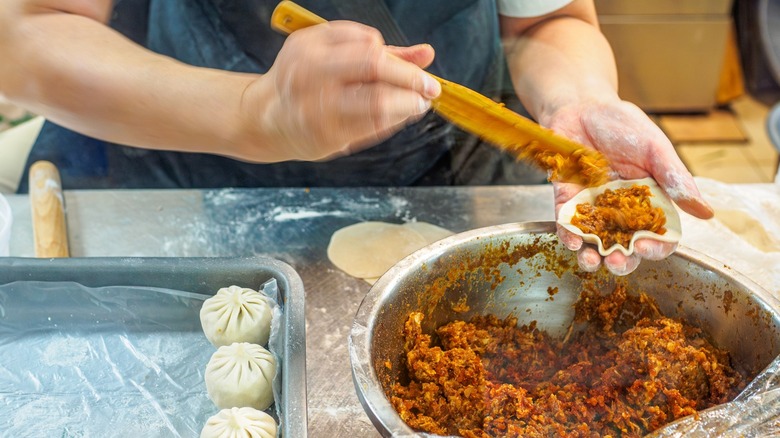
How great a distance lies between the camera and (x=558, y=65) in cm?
160

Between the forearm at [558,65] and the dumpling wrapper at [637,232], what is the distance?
26 cm

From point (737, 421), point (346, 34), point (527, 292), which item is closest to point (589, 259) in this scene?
point (527, 292)

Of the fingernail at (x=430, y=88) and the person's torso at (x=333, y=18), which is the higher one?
the fingernail at (x=430, y=88)

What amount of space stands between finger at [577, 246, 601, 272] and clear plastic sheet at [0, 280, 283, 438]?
54 centimetres

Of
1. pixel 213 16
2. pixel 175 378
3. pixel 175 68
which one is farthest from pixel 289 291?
pixel 213 16

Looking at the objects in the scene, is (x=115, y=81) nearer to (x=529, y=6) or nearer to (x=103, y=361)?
(x=103, y=361)

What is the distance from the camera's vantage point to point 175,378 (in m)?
1.16

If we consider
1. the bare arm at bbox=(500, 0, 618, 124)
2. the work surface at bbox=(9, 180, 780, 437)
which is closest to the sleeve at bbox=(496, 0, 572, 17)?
the bare arm at bbox=(500, 0, 618, 124)

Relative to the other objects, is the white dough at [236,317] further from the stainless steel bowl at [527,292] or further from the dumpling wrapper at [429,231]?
the dumpling wrapper at [429,231]

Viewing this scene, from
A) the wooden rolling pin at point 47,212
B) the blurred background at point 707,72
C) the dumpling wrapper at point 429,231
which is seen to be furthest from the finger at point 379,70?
the blurred background at point 707,72

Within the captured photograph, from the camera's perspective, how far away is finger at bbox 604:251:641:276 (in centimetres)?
117

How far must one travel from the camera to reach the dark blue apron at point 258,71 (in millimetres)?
1601

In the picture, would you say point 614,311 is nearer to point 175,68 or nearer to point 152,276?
point 152,276

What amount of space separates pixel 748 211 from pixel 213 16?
138cm
